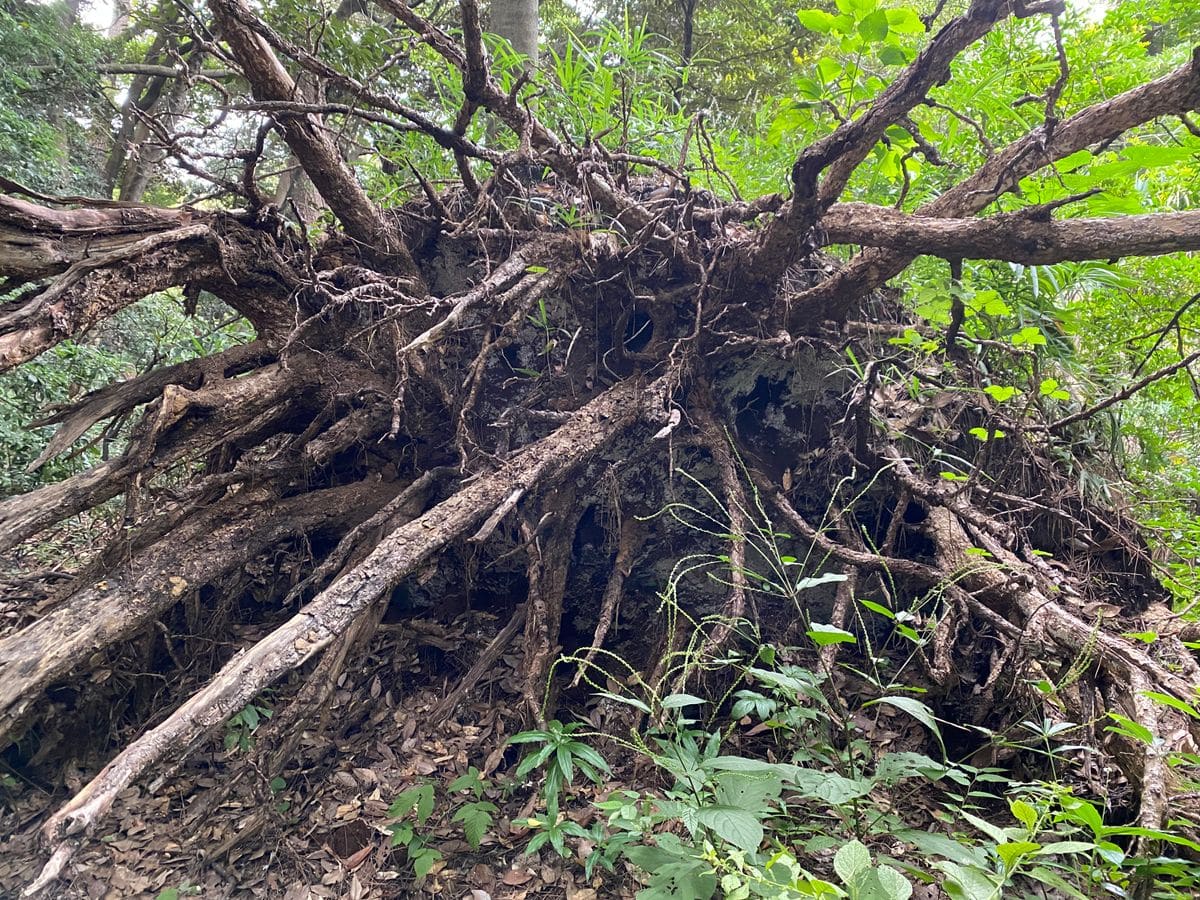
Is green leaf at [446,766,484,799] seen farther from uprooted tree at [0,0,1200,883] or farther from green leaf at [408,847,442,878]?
uprooted tree at [0,0,1200,883]

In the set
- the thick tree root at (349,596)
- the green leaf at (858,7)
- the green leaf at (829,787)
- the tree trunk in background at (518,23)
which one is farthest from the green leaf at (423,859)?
the tree trunk in background at (518,23)

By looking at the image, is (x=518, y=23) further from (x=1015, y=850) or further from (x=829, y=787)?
(x=1015, y=850)

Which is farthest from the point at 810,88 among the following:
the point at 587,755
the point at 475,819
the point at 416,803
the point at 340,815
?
the point at 340,815

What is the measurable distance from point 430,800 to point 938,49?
2.72 meters

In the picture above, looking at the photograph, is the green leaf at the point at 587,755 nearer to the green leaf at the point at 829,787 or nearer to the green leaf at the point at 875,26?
the green leaf at the point at 829,787

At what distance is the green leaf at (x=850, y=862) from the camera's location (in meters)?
0.91

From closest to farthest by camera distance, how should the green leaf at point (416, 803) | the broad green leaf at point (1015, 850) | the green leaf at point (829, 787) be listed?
1. the broad green leaf at point (1015, 850)
2. the green leaf at point (829, 787)
3. the green leaf at point (416, 803)

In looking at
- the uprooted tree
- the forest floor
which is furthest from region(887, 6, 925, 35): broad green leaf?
the forest floor

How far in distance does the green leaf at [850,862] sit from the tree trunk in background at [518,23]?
4159mm

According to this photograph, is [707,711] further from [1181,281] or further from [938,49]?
[1181,281]

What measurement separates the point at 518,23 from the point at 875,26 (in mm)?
2835

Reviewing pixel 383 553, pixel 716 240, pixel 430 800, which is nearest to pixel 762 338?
pixel 716 240

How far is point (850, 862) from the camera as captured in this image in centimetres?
94

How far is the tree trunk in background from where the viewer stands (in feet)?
11.8
